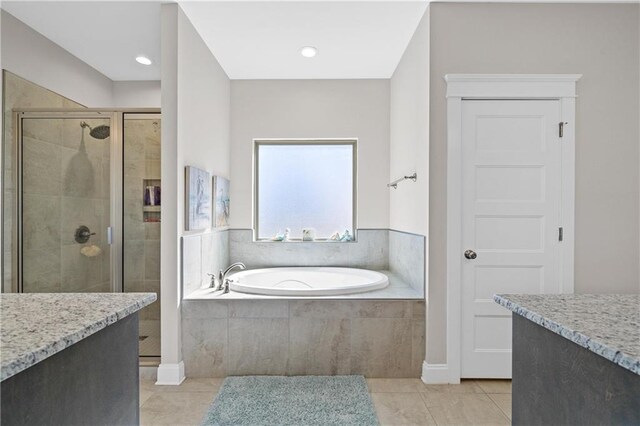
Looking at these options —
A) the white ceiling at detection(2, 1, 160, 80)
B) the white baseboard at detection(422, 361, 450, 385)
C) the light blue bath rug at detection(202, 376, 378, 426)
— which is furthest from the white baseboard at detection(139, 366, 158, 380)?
the white ceiling at detection(2, 1, 160, 80)

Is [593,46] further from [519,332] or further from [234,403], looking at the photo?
[234,403]

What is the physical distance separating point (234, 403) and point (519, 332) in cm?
170

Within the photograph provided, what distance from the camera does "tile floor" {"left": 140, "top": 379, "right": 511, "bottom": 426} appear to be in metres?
2.02

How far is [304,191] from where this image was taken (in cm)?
394

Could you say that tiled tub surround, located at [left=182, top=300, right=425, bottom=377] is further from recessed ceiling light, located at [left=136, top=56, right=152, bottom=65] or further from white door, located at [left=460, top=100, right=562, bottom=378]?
recessed ceiling light, located at [left=136, top=56, right=152, bottom=65]

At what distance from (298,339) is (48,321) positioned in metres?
1.82

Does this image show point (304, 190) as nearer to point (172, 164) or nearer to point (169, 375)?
point (172, 164)

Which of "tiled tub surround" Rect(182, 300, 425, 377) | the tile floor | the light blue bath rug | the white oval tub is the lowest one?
the tile floor

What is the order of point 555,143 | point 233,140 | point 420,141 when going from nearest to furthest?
point 555,143, point 420,141, point 233,140

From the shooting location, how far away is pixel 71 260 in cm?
284

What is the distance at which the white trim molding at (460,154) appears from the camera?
2406 mm

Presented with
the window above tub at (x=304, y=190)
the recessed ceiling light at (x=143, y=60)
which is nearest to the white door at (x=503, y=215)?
the window above tub at (x=304, y=190)

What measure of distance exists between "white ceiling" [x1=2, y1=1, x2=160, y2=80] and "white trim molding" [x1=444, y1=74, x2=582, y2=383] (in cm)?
220

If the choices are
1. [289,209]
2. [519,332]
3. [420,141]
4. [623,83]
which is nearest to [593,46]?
[623,83]
